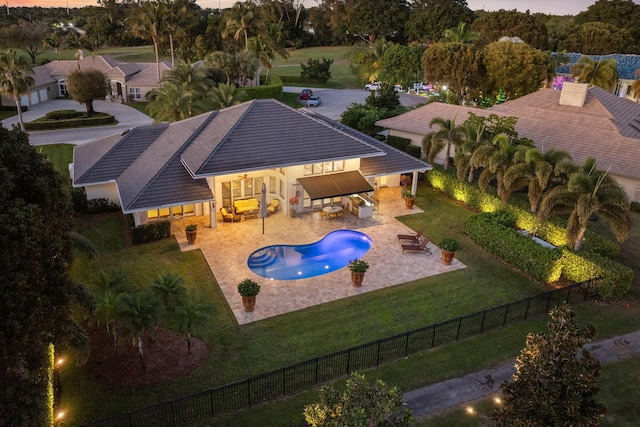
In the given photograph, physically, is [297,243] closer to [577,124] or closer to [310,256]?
[310,256]

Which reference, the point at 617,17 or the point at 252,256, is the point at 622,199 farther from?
the point at 617,17

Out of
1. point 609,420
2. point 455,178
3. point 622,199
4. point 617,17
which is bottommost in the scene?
point 609,420

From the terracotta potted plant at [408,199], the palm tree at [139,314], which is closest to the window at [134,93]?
the terracotta potted plant at [408,199]

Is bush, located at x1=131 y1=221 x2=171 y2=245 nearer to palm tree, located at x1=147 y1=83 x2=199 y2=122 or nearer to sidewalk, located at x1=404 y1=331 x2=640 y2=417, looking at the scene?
palm tree, located at x1=147 y1=83 x2=199 y2=122

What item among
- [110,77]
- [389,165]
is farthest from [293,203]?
[110,77]

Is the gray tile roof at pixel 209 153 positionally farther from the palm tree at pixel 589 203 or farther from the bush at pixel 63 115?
the bush at pixel 63 115

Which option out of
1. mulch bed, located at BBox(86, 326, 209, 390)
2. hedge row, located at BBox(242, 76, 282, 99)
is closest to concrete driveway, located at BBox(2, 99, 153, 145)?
hedge row, located at BBox(242, 76, 282, 99)

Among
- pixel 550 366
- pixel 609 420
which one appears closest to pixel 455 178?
pixel 609 420
